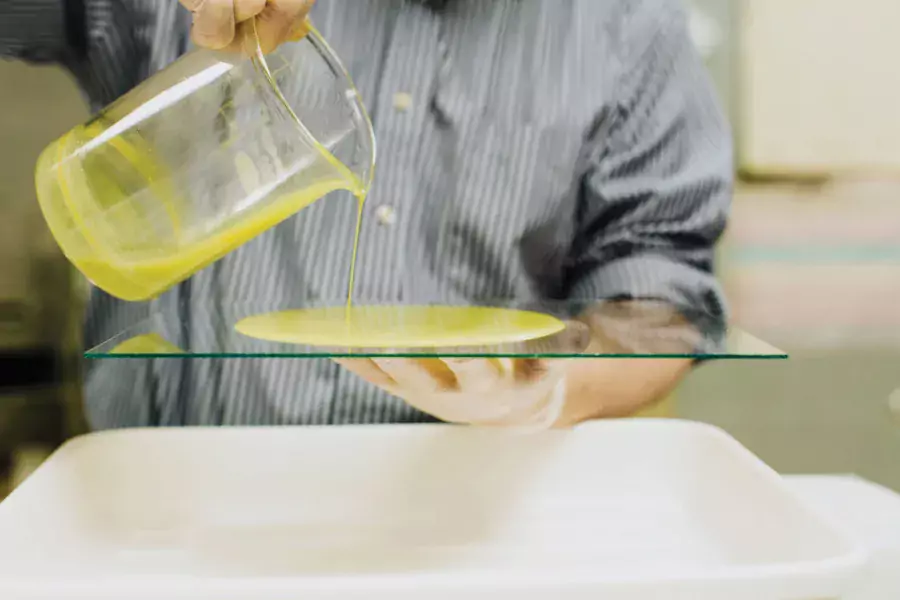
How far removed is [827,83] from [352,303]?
48 centimetres

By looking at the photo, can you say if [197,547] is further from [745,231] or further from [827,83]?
[827,83]

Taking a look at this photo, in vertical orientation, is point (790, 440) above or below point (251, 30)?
below

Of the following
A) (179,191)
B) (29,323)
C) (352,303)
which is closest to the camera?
(179,191)

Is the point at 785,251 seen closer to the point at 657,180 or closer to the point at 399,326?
the point at 657,180

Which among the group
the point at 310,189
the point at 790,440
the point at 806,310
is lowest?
the point at 790,440

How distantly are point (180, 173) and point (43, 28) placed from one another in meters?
0.29

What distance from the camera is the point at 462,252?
1.98ft

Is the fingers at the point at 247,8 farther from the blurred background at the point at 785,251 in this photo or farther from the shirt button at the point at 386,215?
the blurred background at the point at 785,251

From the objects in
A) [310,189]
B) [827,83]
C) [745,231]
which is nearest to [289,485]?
[310,189]

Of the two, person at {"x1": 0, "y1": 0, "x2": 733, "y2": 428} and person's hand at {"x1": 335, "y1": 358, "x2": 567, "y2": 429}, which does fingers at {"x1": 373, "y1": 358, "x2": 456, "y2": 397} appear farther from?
person at {"x1": 0, "y1": 0, "x2": 733, "y2": 428}

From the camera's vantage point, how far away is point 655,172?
0.62 metres

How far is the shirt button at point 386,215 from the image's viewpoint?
0.59 m

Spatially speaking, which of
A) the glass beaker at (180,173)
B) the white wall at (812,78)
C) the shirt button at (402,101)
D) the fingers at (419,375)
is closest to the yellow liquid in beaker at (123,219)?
the glass beaker at (180,173)

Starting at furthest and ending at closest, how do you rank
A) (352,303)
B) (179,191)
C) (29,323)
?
(29,323), (352,303), (179,191)
